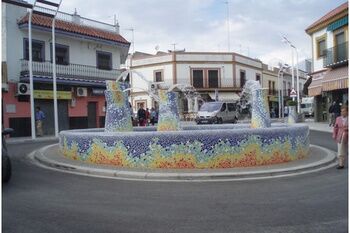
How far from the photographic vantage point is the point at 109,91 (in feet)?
42.6

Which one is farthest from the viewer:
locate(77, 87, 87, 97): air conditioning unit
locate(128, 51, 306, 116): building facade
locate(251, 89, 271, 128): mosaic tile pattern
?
locate(128, 51, 306, 116): building facade

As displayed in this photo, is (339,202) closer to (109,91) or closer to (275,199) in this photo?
(275,199)

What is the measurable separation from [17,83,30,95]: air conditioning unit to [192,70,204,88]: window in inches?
1141

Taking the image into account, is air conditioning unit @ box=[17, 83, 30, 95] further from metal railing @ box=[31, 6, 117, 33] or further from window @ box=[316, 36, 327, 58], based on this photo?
window @ box=[316, 36, 327, 58]

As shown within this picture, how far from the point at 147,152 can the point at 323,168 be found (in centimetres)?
443

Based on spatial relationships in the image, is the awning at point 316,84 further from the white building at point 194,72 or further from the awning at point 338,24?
the white building at point 194,72

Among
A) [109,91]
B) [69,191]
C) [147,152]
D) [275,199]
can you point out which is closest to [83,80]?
[109,91]

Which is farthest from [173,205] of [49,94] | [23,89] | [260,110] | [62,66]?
[62,66]

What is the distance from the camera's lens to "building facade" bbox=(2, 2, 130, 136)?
76.3 feet

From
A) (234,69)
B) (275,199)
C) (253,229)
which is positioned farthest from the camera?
(234,69)

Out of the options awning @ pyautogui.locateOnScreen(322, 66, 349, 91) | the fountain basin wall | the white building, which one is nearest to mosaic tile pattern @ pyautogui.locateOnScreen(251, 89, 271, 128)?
the fountain basin wall

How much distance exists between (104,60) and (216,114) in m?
9.33

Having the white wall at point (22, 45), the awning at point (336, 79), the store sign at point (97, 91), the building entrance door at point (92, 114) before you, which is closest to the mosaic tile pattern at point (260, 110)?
the awning at point (336, 79)

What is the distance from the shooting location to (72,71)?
26.7 m
